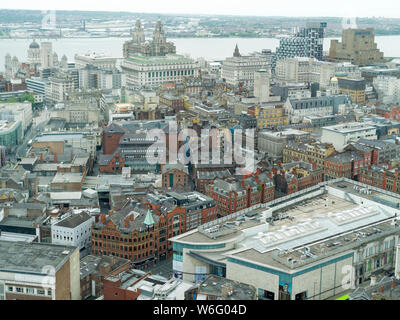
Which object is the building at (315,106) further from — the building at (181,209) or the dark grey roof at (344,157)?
the building at (181,209)

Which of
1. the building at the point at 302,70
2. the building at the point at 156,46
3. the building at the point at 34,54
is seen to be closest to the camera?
the building at the point at 302,70

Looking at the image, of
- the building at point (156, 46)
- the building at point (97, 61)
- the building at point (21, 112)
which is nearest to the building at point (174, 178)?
the building at point (21, 112)

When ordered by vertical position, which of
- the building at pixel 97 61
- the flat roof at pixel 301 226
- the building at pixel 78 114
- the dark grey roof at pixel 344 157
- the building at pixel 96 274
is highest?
the building at pixel 97 61

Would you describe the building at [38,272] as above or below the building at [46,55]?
below

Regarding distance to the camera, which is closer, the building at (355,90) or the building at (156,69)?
the building at (355,90)

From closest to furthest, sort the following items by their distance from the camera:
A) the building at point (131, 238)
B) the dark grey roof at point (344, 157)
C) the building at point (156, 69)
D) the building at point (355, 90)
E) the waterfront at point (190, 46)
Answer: the building at point (131, 238)
the dark grey roof at point (344, 157)
the building at point (355, 90)
the building at point (156, 69)
the waterfront at point (190, 46)

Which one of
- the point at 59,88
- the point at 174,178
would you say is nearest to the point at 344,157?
the point at 174,178
